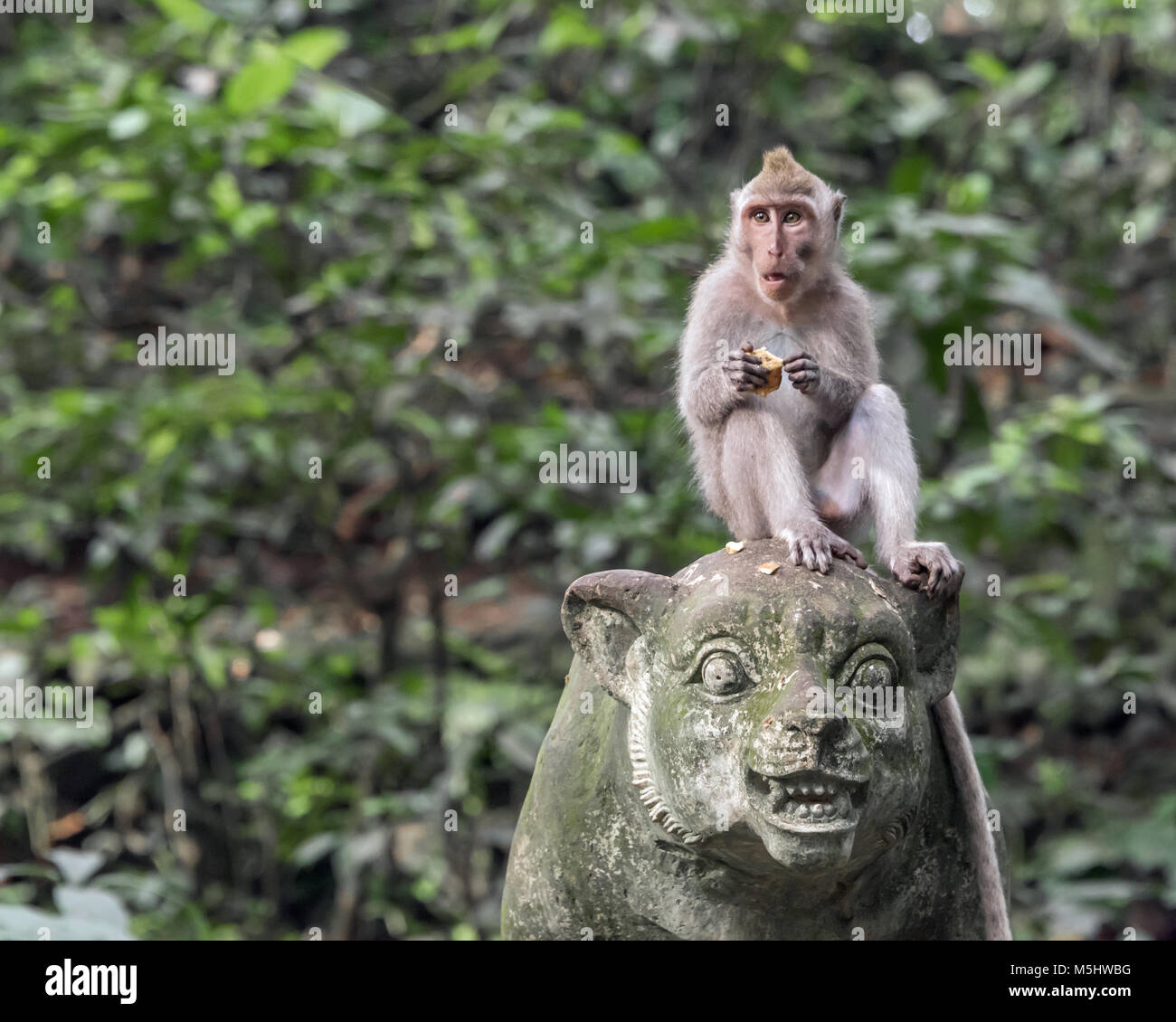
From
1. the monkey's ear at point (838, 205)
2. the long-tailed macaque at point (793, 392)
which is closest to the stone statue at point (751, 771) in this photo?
the long-tailed macaque at point (793, 392)

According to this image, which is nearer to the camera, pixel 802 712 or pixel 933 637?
pixel 802 712

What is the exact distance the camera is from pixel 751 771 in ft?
9.23

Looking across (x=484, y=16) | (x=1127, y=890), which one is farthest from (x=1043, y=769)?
(x=484, y=16)

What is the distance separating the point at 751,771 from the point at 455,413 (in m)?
4.56

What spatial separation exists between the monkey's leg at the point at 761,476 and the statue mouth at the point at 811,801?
882 mm

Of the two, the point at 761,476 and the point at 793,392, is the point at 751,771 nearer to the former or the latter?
the point at 761,476

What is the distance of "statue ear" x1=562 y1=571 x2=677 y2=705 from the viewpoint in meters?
3.20

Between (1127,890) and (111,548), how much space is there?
197 inches

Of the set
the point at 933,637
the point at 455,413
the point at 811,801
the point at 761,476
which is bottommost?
the point at 811,801

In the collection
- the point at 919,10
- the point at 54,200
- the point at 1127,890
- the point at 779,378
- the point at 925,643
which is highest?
the point at 919,10

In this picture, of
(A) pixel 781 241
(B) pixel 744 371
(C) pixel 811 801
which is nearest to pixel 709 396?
(B) pixel 744 371

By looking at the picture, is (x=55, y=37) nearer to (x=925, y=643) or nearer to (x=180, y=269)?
(x=180, y=269)

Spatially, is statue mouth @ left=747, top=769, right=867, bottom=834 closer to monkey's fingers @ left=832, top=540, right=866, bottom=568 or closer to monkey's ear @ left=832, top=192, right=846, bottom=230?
monkey's fingers @ left=832, top=540, right=866, bottom=568

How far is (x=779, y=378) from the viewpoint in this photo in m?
3.71
